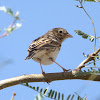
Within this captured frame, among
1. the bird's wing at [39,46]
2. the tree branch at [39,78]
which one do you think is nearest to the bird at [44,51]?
the bird's wing at [39,46]

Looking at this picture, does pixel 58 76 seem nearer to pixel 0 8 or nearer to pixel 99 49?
pixel 99 49

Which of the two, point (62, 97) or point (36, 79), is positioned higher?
point (62, 97)

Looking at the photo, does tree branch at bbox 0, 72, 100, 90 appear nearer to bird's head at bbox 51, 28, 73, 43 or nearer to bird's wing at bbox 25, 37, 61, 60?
bird's wing at bbox 25, 37, 61, 60

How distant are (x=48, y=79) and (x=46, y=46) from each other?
1.48 m

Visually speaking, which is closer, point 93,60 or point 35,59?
point 93,60

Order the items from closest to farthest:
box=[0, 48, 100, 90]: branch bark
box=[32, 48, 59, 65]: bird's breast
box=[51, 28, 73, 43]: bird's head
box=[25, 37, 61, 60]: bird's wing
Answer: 1. box=[0, 48, 100, 90]: branch bark
2. box=[25, 37, 61, 60]: bird's wing
3. box=[32, 48, 59, 65]: bird's breast
4. box=[51, 28, 73, 43]: bird's head

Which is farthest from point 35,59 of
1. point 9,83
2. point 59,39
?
point 9,83

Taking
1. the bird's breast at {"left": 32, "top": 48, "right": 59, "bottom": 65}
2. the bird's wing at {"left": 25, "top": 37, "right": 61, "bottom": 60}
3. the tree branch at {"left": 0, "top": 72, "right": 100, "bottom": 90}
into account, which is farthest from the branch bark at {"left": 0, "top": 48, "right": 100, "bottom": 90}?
the bird's breast at {"left": 32, "top": 48, "right": 59, "bottom": 65}

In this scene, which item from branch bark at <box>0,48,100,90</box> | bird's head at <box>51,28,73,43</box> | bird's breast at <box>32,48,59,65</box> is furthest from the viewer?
bird's head at <box>51,28,73,43</box>

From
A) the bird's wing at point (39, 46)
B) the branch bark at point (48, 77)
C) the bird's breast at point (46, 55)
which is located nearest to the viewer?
the branch bark at point (48, 77)

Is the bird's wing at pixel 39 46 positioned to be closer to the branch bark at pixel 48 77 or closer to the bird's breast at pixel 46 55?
the bird's breast at pixel 46 55

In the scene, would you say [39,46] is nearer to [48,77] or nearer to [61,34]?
[48,77]

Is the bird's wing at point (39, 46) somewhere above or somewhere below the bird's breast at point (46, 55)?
above

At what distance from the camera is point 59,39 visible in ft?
21.5
